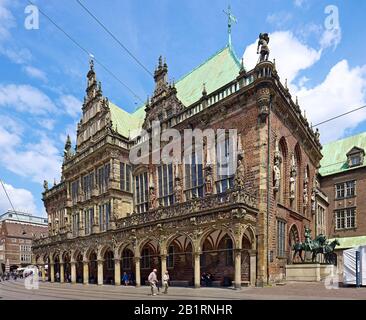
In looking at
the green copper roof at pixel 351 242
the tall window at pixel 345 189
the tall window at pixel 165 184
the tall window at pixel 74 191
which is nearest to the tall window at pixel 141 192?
the tall window at pixel 165 184

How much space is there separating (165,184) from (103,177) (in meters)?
7.50

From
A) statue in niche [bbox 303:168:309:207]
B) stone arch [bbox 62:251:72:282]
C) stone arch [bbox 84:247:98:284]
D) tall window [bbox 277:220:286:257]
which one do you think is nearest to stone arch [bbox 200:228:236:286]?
tall window [bbox 277:220:286:257]

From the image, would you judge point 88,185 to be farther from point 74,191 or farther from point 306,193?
point 306,193

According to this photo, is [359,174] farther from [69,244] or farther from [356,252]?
[69,244]

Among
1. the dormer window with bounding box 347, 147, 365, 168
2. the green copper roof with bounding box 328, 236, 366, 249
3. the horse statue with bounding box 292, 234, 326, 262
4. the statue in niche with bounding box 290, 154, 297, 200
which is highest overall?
the dormer window with bounding box 347, 147, 365, 168

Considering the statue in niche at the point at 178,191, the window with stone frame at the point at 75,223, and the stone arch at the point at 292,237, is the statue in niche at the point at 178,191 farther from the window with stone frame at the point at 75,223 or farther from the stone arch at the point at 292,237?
the window with stone frame at the point at 75,223

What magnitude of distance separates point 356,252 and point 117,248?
54.1ft

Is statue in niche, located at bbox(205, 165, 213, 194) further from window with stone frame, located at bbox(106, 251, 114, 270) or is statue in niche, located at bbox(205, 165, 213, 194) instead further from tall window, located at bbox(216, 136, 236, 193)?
window with stone frame, located at bbox(106, 251, 114, 270)

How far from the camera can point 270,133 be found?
21.0 meters

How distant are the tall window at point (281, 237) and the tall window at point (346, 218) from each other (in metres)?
19.9

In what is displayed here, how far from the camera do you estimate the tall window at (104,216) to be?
1195 inches

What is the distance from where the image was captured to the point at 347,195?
1548 inches

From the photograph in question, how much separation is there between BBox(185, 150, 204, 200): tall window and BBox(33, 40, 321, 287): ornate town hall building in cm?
7

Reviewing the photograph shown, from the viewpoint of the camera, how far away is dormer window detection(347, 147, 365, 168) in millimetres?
39000
